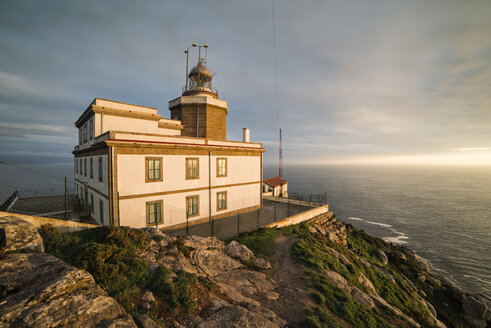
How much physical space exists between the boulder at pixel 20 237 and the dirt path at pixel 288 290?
8.91 meters

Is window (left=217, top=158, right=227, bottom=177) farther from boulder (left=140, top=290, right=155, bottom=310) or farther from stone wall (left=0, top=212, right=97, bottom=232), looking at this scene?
boulder (left=140, top=290, right=155, bottom=310)

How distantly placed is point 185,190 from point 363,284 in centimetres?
1505

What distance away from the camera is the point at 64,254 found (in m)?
8.01

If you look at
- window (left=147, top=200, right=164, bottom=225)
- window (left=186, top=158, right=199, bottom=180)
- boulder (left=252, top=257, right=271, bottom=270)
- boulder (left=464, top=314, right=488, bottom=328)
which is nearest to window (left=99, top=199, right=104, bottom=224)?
window (left=147, top=200, right=164, bottom=225)

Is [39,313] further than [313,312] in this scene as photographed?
No

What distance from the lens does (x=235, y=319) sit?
619 centimetres

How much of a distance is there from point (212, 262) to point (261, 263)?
9.04 feet

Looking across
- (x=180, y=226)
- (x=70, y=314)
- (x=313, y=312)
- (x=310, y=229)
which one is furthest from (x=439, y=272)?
(x=70, y=314)

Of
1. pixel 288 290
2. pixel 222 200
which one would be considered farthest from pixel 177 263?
pixel 222 200

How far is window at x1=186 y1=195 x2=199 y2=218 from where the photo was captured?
61.5 ft

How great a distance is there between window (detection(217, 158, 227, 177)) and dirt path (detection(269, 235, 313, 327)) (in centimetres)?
1027

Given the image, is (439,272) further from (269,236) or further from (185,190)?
(185,190)

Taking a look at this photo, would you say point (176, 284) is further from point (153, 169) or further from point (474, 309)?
point (474, 309)

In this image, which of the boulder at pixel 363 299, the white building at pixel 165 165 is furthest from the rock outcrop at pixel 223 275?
the white building at pixel 165 165
